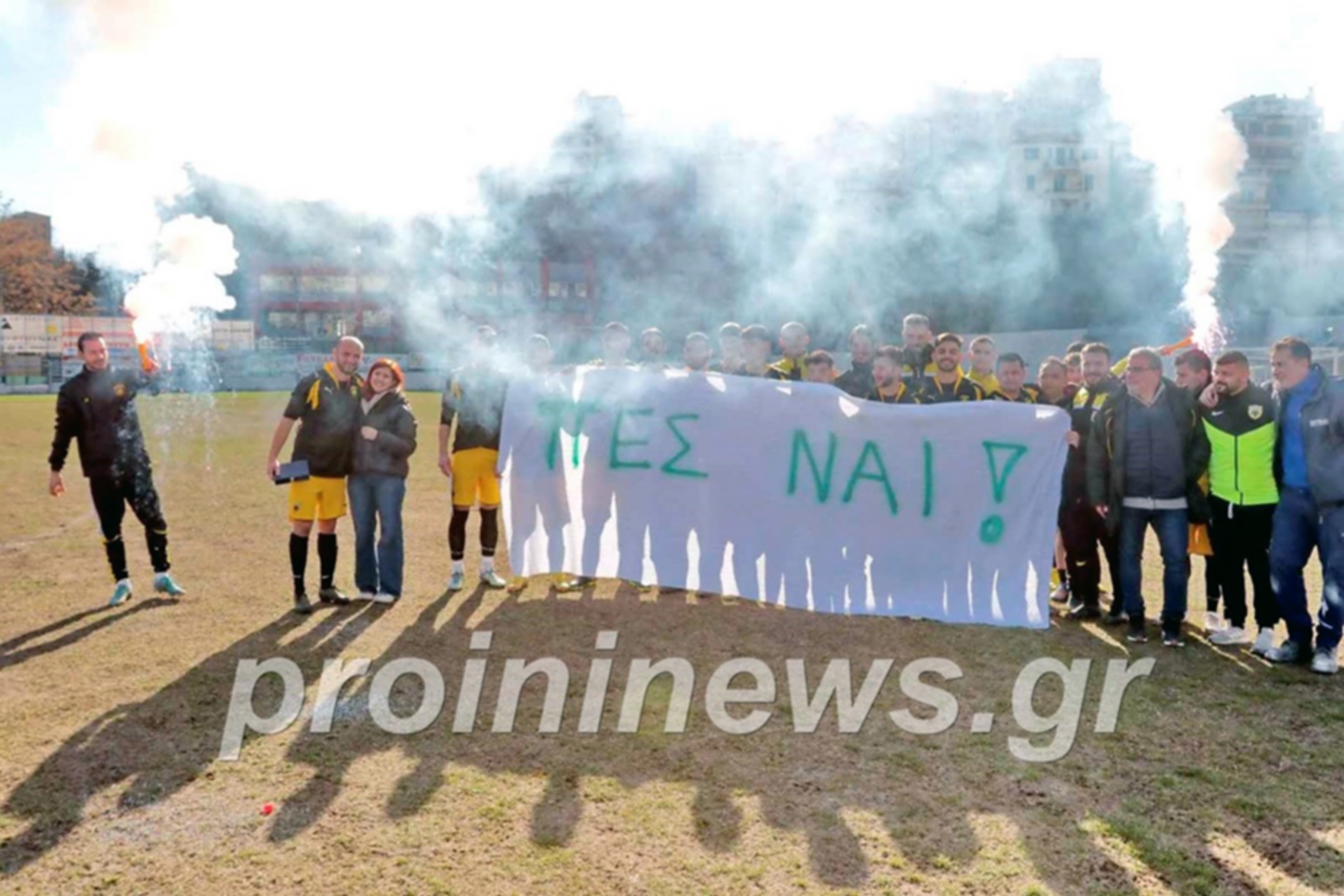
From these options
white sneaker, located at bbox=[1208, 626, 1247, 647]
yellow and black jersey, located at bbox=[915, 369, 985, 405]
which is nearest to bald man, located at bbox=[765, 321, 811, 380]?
yellow and black jersey, located at bbox=[915, 369, 985, 405]

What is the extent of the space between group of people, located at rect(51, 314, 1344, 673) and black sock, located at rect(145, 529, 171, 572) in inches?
0.7

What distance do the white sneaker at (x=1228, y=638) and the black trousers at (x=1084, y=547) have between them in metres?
0.72

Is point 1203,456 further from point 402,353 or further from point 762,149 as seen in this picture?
point 402,353

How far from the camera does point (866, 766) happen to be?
163 inches

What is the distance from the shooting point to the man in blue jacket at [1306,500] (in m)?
5.40

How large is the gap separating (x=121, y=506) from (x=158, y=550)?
42cm

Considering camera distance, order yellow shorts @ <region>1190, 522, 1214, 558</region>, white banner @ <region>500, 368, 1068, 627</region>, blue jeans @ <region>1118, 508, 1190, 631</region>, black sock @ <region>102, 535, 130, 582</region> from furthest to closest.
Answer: black sock @ <region>102, 535, 130, 582</region> < white banner @ <region>500, 368, 1068, 627</region> < yellow shorts @ <region>1190, 522, 1214, 558</region> < blue jeans @ <region>1118, 508, 1190, 631</region>

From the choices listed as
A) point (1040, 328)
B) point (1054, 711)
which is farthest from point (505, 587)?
point (1040, 328)

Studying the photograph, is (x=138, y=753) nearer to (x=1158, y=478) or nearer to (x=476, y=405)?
(x=476, y=405)

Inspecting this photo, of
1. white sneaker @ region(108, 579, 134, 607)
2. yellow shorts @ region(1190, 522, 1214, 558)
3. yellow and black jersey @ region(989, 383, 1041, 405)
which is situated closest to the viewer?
yellow shorts @ region(1190, 522, 1214, 558)

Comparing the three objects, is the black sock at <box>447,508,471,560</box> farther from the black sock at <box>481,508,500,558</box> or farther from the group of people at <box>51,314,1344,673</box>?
the black sock at <box>481,508,500,558</box>

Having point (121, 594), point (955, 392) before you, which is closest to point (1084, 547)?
point (955, 392)

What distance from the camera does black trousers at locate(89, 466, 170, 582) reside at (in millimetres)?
6832

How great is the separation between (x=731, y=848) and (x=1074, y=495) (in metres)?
4.42
